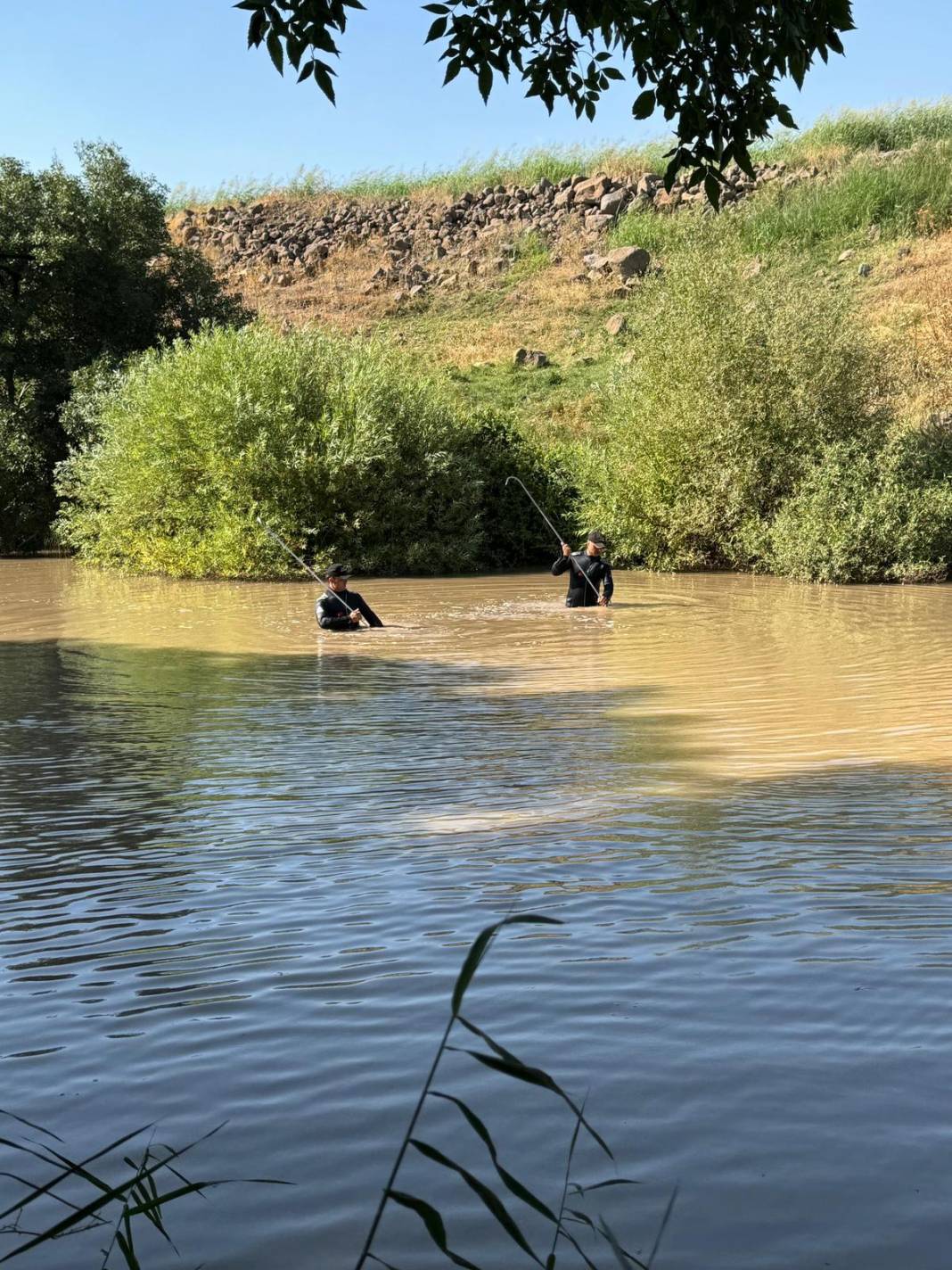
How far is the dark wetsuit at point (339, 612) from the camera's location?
19.8m

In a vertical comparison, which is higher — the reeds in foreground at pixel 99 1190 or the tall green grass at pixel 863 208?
the tall green grass at pixel 863 208

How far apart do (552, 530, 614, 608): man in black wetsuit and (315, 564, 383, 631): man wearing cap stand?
130 inches

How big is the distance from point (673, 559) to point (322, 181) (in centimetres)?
4919

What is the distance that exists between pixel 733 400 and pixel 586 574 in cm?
1035

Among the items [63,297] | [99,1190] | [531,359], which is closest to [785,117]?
[99,1190]

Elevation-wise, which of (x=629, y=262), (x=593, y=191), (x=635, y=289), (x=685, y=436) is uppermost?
(x=593, y=191)

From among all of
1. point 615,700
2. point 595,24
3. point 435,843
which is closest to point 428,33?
point 595,24

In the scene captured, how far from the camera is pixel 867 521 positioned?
1126 inches

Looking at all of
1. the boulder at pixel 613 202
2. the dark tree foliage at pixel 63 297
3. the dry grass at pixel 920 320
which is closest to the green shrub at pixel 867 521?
the dry grass at pixel 920 320

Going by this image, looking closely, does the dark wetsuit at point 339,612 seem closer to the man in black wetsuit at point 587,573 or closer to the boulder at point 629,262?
the man in black wetsuit at point 587,573

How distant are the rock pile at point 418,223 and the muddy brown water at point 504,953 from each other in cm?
5159

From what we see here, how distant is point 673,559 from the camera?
3262 cm

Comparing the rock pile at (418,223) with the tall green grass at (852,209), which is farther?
the rock pile at (418,223)

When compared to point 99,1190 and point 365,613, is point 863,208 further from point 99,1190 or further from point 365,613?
point 99,1190
